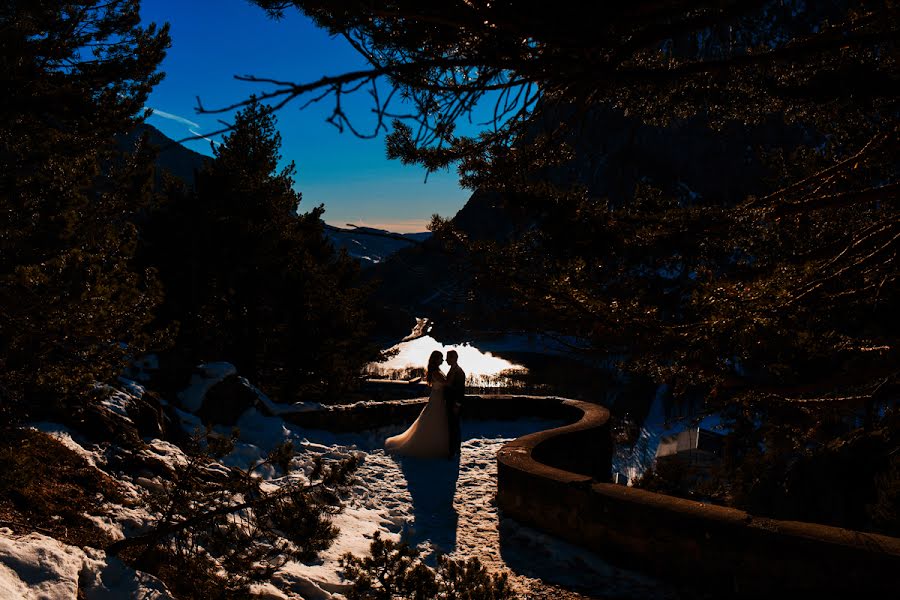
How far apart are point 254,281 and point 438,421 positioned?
1043 cm

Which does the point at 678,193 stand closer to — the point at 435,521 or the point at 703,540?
the point at 703,540

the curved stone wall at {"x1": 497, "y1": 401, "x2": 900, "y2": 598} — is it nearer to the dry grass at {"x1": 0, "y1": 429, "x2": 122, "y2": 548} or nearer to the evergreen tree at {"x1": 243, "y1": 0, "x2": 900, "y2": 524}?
the evergreen tree at {"x1": 243, "y1": 0, "x2": 900, "y2": 524}

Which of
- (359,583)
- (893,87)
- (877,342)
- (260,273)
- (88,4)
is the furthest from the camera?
(260,273)

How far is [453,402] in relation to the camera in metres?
8.39

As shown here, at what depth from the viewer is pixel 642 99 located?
4152mm

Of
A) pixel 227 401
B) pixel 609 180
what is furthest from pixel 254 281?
pixel 609 180

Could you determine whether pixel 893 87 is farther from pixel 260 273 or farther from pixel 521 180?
pixel 260 273

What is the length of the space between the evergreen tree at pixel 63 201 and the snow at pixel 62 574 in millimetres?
2090

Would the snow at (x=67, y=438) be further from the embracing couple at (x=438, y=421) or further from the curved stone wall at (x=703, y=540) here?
the embracing couple at (x=438, y=421)

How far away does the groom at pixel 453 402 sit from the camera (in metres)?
8.29

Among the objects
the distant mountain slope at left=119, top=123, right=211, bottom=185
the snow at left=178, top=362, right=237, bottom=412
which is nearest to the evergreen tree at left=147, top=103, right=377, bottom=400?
the distant mountain slope at left=119, top=123, right=211, bottom=185

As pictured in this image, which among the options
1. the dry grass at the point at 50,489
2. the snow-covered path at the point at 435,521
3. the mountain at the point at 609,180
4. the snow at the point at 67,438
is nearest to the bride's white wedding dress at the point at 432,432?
the snow-covered path at the point at 435,521

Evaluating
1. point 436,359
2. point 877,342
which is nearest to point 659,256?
point 877,342

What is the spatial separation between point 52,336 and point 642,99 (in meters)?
4.90
